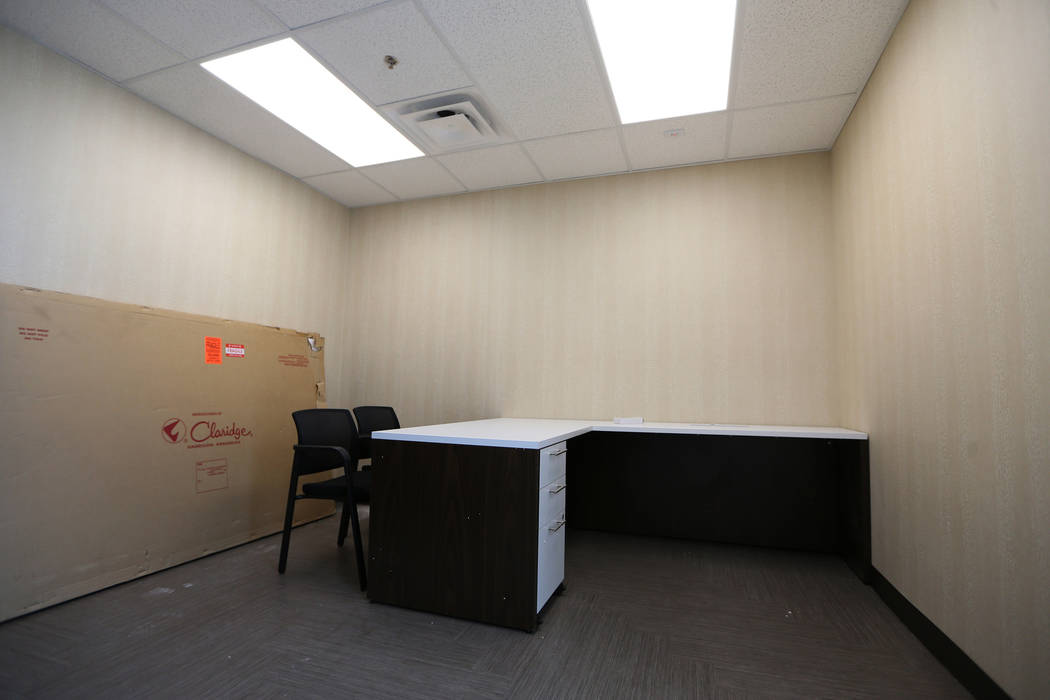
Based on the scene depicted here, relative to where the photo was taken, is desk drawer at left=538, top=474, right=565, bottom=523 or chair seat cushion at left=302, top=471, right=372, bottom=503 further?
chair seat cushion at left=302, top=471, right=372, bottom=503

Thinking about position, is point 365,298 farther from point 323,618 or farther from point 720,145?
point 720,145

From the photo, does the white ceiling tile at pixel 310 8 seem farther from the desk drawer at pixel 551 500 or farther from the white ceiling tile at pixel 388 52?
the desk drawer at pixel 551 500

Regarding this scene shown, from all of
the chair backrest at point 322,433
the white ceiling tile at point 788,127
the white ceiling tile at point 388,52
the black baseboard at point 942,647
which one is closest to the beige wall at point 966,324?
the black baseboard at point 942,647

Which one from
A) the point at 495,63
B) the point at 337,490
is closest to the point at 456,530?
the point at 337,490

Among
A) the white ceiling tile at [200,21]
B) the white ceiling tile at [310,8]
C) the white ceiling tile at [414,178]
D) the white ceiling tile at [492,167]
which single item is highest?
the white ceiling tile at [310,8]

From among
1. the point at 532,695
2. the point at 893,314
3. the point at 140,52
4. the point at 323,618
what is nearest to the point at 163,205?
the point at 140,52

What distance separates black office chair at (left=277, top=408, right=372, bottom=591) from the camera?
251cm

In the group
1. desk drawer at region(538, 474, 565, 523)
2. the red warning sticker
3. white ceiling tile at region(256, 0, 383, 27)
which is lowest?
desk drawer at region(538, 474, 565, 523)

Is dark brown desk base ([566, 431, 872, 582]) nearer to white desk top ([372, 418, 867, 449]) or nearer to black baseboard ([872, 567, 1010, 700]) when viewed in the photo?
white desk top ([372, 418, 867, 449])

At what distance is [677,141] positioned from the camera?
3.09 metres

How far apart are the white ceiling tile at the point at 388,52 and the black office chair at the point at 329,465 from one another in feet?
6.24

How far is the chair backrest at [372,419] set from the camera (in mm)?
3312

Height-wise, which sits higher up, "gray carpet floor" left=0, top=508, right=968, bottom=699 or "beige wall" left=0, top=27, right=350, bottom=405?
"beige wall" left=0, top=27, right=350, bottom=405

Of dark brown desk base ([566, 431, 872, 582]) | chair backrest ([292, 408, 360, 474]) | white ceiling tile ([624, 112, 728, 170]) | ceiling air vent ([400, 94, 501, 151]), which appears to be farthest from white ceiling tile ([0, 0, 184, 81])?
dark brown desk base ([566, 431, 872, 582])
